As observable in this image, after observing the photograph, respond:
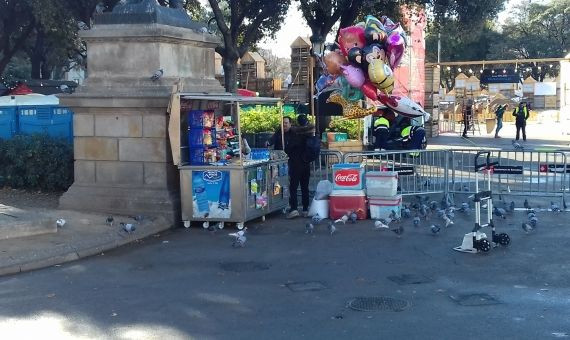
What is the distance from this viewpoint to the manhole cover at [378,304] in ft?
22.8

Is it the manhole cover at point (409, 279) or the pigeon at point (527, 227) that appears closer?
the manhole cover at point (409, 279)

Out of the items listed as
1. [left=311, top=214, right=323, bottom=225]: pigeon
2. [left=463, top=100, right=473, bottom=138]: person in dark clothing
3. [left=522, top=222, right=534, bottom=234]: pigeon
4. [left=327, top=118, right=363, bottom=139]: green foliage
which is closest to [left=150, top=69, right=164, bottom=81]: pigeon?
[left=311, top=214, right=323, bottom=225]: pigeon

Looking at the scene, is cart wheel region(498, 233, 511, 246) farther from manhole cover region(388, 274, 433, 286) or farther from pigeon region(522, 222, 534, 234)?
manhole cover region(388, 274, 433, 286)

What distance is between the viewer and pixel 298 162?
1255cm

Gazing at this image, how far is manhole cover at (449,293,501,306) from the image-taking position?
23.3ft

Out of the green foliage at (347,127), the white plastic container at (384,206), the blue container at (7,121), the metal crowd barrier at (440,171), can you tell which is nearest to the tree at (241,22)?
the green foliage at (347,127)

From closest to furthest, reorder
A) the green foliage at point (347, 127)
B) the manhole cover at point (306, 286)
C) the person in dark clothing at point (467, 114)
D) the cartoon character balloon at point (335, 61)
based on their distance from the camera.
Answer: the manhole cover at point (306, 286)
the cartoon character balloon at point (335, 61)
the green foliage at point (347, 127)
the person in dark clothing at point (467, 114)

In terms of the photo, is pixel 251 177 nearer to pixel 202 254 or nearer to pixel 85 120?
pixel 202 254

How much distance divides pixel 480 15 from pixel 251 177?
1541 cm

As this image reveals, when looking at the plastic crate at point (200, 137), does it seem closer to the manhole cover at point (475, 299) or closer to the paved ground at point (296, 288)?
the paved ground at point (296, 288)

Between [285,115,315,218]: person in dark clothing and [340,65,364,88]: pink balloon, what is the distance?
3.85 meters

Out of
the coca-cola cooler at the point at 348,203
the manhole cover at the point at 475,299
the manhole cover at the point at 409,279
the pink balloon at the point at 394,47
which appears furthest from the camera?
the pink balloon at the point at 394,47

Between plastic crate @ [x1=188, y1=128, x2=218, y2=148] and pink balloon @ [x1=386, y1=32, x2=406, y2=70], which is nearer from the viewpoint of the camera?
plastic crate @ [x1=188, y1=128, x2=218, y2=148]

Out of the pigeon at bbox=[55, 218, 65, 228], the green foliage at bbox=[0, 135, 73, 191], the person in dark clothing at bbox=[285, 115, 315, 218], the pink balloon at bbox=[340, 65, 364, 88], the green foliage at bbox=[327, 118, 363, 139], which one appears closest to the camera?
the pigeon at bbox=[55, 218, 65, 228]
